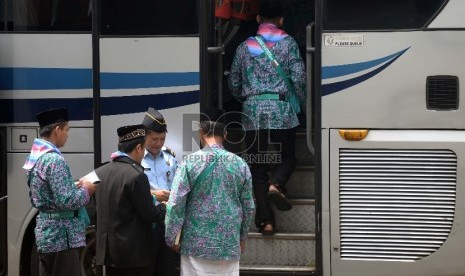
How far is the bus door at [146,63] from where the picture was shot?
21.6 feet

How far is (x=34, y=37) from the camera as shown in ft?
22.5

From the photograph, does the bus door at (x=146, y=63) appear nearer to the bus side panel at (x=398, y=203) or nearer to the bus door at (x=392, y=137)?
the bus door at (x=392, y=137)

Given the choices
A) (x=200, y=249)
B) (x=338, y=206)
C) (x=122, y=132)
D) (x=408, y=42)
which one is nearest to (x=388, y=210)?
(x=338, y=206)

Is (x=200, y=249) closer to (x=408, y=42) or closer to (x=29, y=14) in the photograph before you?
(x=408, y=42)

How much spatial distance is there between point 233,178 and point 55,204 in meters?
1.26

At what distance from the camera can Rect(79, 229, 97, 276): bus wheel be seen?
6957mm

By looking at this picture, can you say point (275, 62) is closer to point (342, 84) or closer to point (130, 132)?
point (342, 84)

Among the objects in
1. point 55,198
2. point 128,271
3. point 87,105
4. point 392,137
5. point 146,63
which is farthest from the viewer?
point 87,105

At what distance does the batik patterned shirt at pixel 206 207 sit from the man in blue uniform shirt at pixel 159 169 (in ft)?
2.29

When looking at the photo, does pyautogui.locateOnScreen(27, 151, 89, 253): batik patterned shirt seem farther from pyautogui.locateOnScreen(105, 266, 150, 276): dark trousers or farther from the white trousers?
the white trousers

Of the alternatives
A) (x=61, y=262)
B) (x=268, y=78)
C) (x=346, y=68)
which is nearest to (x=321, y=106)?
(x=346, y=68)

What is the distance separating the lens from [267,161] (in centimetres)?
715

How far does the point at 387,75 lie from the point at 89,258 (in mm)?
2917

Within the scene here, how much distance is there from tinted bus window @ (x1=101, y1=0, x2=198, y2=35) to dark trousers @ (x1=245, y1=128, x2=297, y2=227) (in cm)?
116
